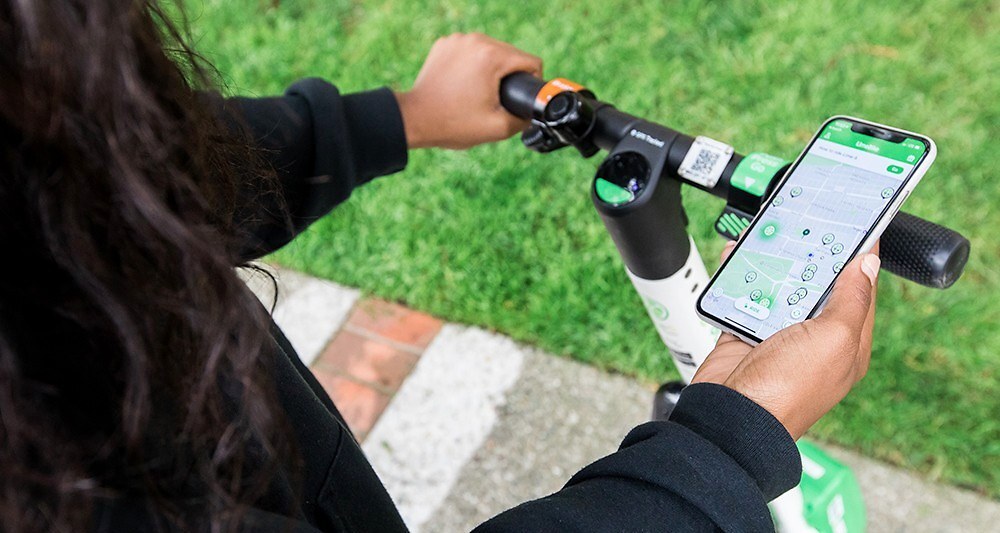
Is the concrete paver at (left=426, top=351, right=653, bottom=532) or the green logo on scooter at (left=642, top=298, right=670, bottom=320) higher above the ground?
the green logo on scooter at (left=642, top=298, right=670, bottom=320)

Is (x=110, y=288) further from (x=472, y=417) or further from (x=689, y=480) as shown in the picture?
(x=472, y=417)

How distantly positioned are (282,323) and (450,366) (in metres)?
0.50

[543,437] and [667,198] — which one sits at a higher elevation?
[667,198]

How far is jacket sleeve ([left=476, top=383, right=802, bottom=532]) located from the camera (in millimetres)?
687

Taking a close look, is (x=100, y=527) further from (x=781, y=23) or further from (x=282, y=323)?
(x=781, y=23)

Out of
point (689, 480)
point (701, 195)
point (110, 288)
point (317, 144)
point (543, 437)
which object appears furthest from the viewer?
point (701, 195)

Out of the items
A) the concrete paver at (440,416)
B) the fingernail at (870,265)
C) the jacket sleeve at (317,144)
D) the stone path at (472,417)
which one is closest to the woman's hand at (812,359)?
the fingernail at (870,265)

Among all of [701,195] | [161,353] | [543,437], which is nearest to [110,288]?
[161,353]

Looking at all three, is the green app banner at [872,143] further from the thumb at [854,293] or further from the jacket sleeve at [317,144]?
the jacket sleeve at [317,144]

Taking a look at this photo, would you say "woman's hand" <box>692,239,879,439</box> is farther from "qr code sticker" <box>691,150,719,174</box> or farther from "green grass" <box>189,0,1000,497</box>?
"green grass" <box>189,0,1000,497</box>

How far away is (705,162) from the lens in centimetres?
89

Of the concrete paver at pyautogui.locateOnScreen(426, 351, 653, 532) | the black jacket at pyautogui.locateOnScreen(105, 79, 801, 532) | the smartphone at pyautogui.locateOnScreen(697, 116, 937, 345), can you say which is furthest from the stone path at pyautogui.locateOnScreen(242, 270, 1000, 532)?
the smartphone at pyautogui.locateOnScreen(697, 116, 937, 345)

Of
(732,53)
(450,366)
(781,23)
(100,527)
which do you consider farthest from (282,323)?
(100,527)

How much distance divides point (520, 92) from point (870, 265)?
0.48 m
